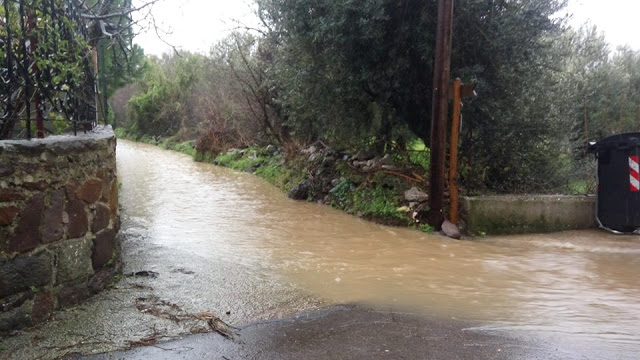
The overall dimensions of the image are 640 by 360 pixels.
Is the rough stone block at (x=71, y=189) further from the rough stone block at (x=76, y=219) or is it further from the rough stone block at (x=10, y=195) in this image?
the rough stone block at (x=10, y=195)

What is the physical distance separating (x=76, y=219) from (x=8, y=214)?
684mm

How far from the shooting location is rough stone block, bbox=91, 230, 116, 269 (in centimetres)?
495

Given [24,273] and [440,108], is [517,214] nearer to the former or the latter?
[440,108]

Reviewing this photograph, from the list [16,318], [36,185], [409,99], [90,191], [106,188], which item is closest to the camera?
[16,318]

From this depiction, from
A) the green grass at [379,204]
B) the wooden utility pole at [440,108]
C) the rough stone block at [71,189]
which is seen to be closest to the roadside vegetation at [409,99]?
the green grass at [379,204]

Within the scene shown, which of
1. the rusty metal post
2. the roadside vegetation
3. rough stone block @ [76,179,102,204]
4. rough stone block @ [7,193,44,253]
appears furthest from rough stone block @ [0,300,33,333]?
the rusty metal post

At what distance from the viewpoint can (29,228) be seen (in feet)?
13.6

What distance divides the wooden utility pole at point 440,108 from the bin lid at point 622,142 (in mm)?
2914

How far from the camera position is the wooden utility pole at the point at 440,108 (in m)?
8.87

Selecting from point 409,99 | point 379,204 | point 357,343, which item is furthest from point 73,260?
point 409,99

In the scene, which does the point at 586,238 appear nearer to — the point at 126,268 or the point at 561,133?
the point at 561,133

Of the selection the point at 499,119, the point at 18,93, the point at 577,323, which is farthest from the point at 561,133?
the point at 18,93

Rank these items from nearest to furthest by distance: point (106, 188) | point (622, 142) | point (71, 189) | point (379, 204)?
point (71, 189)
point (106, 188)
point (622, 142)
point (379, 204)

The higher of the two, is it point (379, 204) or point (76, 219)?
point (76, 219)
